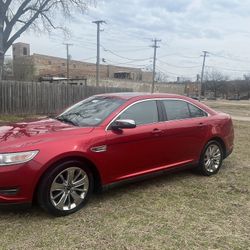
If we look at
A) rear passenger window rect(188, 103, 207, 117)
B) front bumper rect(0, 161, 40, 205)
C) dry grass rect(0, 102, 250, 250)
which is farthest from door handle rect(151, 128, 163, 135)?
front bumper rect(0, 161, 40, 205)

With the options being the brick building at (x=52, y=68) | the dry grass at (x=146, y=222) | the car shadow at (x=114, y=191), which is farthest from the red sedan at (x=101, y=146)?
the brick building at (x=52, y=68)

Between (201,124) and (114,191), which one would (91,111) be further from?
(201,124)

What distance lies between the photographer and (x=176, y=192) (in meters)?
5.14

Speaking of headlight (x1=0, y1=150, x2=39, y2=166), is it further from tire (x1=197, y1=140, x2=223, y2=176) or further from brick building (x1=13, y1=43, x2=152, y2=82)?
brick building (x1=13, y1=43, x2=152, y2=82)

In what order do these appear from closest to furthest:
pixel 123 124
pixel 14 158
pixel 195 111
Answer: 1. pixel 14 158
2. pixel 123 124
3. pixel 195 111

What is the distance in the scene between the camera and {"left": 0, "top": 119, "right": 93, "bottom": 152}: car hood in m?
3.86

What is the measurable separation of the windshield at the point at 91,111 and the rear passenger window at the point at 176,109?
0.85 meters

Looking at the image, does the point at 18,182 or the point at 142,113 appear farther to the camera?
the point at 142,113

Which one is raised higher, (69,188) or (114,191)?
(69,188)

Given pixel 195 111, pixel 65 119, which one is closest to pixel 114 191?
pixel 65 119

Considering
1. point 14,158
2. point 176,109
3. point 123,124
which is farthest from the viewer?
point 176,109

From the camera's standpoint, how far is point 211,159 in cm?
614

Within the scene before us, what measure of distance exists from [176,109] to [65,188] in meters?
2.39

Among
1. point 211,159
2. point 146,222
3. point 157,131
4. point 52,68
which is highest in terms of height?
point 52,68
